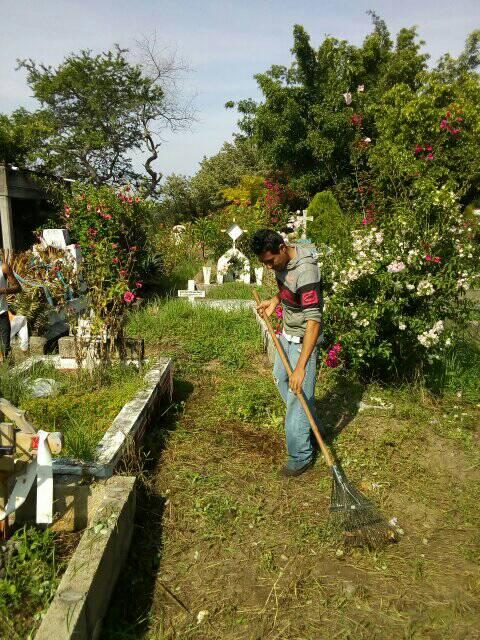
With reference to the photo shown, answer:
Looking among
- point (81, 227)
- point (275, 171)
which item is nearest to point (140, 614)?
point (81, 227)

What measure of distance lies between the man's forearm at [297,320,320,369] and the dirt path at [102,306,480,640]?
89cm

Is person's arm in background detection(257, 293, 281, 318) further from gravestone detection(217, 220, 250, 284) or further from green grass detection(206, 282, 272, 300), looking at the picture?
gravestone detection(217, 220, 250, 284)

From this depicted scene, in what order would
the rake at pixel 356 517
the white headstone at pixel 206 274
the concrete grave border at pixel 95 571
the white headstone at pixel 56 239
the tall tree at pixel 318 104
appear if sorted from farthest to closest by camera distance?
1. the tall tree at pixel 318 104
2. the white headstone at pixel 206 274
3. the white headstone at pixel 56 239
4. the rake at pixel 356 517
5. the concrete grave border at pixel 95 571

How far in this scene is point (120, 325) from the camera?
4.68 metres

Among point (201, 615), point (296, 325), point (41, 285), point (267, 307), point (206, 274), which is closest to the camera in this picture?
point (201, 615)

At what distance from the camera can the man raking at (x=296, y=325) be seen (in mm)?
3203

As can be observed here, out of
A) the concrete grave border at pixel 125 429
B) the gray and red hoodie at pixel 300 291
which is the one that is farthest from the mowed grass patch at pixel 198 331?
the gray and red hoodie at pixel 300 291

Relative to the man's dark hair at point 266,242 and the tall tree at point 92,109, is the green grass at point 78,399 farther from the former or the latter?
the tall tree at point 92,109

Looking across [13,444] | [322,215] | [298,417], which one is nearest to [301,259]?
[298,417]

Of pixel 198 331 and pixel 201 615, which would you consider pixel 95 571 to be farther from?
pixel 198 331

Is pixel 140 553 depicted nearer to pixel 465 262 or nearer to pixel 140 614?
pixel 140 614

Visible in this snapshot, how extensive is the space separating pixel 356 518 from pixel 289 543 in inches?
16.2

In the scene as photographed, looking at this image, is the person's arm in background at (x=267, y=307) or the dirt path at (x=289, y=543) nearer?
the dirt path at (x=289, y=543)

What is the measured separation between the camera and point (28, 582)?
2209mm
